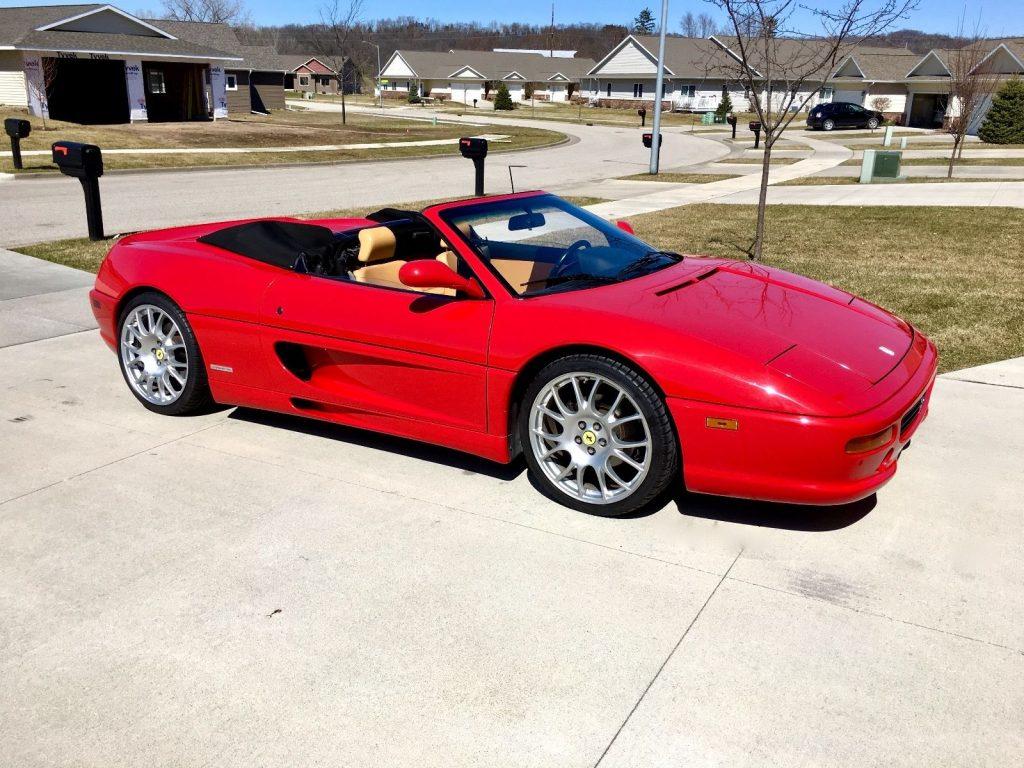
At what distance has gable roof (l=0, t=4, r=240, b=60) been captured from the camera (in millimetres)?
34188

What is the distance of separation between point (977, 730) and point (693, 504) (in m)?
1.60

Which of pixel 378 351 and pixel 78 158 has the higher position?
pixel 78 158

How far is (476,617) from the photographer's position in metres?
3.18

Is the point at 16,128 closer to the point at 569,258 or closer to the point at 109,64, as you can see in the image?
the point at 569,258

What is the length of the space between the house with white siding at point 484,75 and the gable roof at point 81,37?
53.3m

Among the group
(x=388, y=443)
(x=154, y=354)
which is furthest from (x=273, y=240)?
(x=388, y=443)

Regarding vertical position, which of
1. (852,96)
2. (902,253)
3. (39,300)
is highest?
(852,96)

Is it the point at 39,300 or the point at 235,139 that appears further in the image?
the point at 235,139

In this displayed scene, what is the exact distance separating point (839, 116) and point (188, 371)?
50.7 metres

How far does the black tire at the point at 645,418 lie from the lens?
3.59m

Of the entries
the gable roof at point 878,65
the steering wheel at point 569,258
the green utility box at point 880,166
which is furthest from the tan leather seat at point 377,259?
the gable roof at point 878,65

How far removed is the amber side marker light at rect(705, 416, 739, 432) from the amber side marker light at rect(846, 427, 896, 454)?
423 mm

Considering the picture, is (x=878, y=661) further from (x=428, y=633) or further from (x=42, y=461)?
(x=42, y=461)

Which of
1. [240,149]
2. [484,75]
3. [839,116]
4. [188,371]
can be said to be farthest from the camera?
[484,75]
